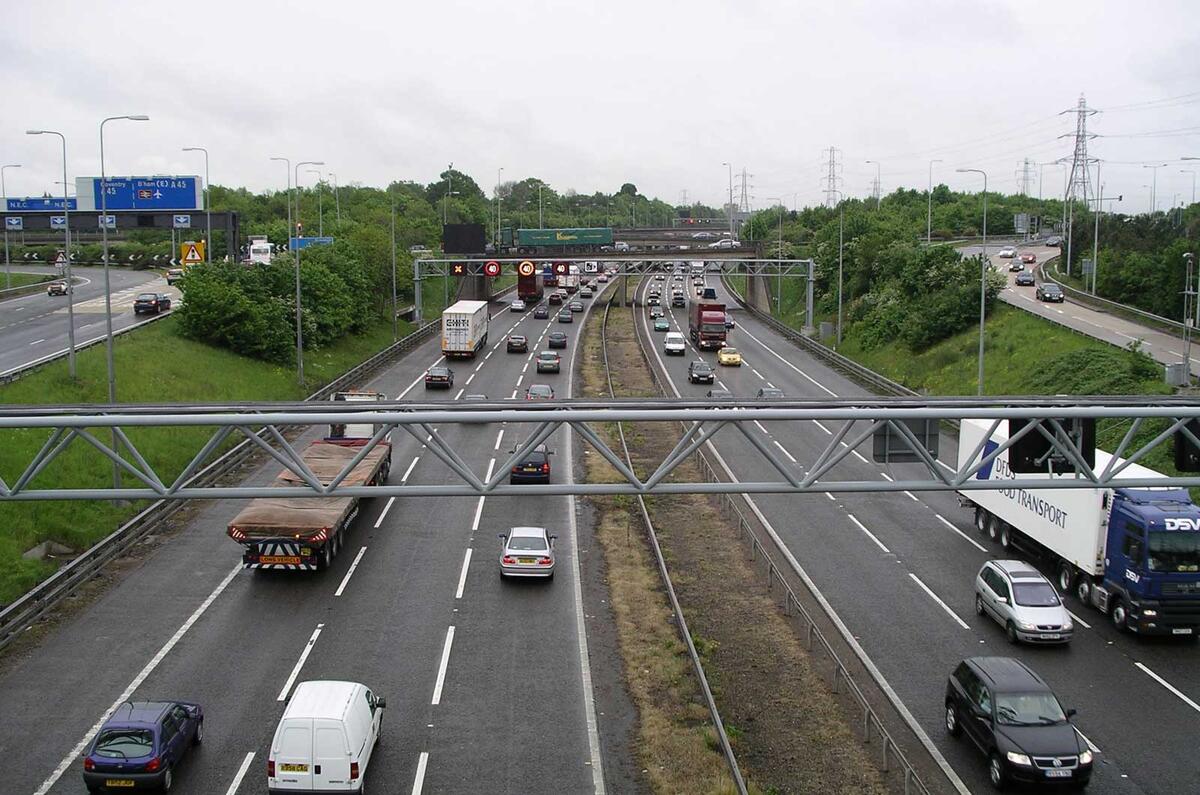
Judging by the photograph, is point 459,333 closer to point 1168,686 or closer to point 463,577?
point 463,577

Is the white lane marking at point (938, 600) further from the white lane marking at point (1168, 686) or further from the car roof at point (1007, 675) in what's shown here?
the car roof at point (1007, 675)

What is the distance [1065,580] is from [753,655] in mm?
9785

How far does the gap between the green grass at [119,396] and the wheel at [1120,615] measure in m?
26.8

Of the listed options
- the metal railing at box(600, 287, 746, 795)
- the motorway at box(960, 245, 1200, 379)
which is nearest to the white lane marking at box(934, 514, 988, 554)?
the metal railing at box(600, 287, 746, 795)

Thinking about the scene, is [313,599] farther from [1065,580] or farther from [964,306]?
[964,306]

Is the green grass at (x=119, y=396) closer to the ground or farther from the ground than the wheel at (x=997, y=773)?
farther from the ground

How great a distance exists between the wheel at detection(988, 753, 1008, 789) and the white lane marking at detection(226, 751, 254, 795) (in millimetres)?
12776

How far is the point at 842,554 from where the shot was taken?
32.2 metres

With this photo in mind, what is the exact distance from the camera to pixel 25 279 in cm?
9525

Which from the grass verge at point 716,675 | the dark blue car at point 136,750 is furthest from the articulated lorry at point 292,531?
the dark blue car at point 136,750

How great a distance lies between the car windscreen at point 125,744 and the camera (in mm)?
18031

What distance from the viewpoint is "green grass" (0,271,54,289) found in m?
91.4

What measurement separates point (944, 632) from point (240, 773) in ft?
52.2

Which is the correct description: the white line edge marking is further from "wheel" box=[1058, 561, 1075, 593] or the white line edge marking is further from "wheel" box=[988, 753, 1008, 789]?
"wheel" box=[1058, 561, 1075, 593]
